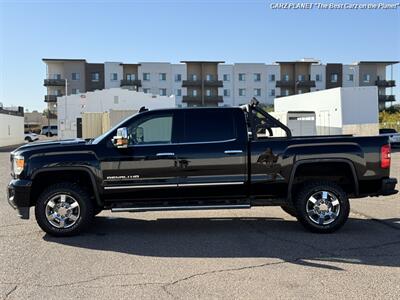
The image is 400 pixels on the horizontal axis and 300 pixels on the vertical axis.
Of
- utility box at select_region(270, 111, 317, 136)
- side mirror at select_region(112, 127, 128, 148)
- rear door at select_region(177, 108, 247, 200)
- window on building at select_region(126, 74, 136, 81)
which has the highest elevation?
window on building at select_region(126, 74, 136, 81)

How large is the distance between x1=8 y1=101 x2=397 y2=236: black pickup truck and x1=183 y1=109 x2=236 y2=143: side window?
0.05ft

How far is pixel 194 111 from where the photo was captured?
25.2 ft

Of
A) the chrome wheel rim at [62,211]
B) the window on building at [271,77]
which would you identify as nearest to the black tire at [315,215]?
the chrome wheel rim at [62,211]

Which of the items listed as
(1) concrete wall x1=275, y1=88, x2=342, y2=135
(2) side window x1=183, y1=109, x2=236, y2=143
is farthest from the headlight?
(1) concrete wall x1=275, y1=88, x2=342, y2=135

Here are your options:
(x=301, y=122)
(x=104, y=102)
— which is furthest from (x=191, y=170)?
(x=104, y=102)

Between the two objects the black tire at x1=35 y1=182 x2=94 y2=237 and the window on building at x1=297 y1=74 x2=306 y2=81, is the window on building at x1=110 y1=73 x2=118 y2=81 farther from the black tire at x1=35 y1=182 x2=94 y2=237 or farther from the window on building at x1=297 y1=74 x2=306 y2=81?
the black tire at x1=35 y1=182 x2=94 y2=237

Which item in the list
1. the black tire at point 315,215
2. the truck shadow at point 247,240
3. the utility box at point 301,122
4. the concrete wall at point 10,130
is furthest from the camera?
the concrete wall at point 10,130

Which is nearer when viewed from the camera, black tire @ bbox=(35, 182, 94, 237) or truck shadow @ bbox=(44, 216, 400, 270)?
truck shadow @ bbox=(44, 216, 400, 270)

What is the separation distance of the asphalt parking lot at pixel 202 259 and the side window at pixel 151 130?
1.50 metres

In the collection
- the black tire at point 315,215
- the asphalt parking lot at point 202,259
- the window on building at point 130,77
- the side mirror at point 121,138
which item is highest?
the window on building at point 130,77

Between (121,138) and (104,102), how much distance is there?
40695mm

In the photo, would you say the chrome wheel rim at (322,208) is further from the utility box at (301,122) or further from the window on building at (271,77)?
the window on building at (271,77)

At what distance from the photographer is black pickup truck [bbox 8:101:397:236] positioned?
7262 mm

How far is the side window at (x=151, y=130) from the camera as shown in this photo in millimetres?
7480
